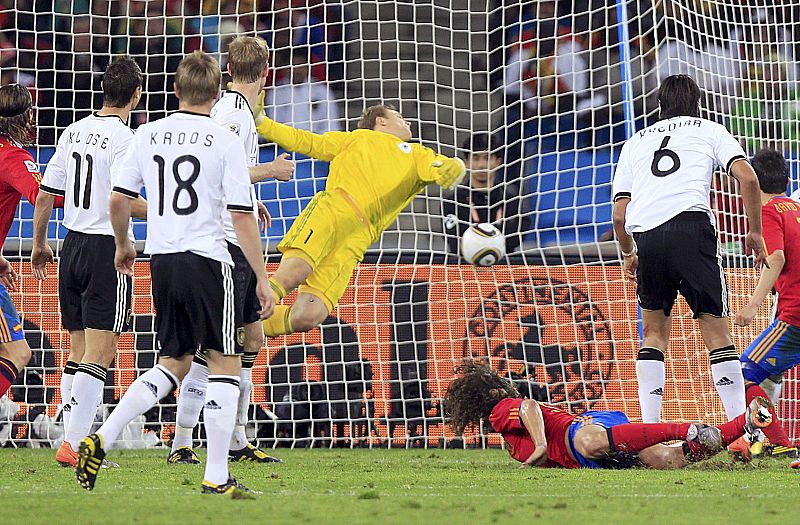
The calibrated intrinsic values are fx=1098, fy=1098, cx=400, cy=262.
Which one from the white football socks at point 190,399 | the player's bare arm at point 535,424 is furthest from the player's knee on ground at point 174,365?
the player's bare arm at point 535,424

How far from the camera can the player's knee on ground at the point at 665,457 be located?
18.2 feet

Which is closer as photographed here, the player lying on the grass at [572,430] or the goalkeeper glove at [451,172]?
the player lying on the grass at [572,430]

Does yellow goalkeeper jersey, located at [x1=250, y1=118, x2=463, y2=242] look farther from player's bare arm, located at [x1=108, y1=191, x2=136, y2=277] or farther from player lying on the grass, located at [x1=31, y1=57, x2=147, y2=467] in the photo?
player's bare arm, located at [x1=108, y1=191, x2=136, y2=277]

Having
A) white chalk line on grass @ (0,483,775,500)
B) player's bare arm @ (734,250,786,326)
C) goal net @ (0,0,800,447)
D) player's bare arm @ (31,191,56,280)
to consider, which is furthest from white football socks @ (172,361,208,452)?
player's bare arm @ (734,250,786,326)

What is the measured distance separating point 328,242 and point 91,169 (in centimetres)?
155

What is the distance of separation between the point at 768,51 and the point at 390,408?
413cm

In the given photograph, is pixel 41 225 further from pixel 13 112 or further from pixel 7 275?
pixel 13 112

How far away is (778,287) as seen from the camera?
650 cm

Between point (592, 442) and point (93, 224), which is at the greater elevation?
point (93, 224)

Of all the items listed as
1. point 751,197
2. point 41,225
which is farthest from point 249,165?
point 751,197

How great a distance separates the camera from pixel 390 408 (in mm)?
8383

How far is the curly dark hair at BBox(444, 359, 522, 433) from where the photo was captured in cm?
580

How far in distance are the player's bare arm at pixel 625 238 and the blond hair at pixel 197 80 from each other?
2727 millimetres

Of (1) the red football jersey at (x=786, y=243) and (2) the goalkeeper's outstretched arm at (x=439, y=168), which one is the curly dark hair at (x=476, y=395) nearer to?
(2) the goalkeeper's outstretched arm at (x=439, y=168)
